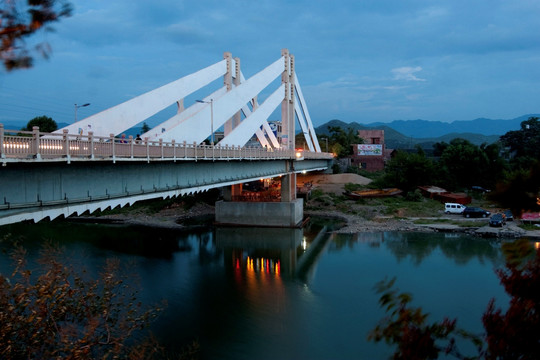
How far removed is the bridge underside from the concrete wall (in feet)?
39.3

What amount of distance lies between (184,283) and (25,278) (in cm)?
1027

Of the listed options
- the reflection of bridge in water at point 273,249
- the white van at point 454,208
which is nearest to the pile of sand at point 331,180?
the white van at point 454,208

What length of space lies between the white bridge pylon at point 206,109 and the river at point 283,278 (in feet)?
17.9

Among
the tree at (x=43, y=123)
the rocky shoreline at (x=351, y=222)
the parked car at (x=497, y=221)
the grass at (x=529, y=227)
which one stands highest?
the tree at (x=43, y=123)

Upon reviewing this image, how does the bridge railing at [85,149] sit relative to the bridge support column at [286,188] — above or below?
above

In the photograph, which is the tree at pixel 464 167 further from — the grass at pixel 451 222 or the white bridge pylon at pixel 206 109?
the white bridge pylon at pixel 206 109

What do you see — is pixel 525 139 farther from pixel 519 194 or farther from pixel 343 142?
pixel 519 194

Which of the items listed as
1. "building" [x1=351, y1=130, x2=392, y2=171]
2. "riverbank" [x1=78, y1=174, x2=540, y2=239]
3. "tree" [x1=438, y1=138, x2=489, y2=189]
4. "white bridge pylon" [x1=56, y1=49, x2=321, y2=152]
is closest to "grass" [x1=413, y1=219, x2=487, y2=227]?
"riverbank" [x1=78, y1=174, x2=540, y2=239]

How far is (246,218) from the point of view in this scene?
32.4 m

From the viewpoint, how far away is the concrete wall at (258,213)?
1259 inches

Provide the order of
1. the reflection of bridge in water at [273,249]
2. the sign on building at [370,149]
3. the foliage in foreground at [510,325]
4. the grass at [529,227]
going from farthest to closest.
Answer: the sign on building at [370,149]
the grass at [529,227]
the reflection of bridge in water at [273,249]
the foliage in foreground at [510,325]

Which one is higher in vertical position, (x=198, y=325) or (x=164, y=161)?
(x=164, y=161)

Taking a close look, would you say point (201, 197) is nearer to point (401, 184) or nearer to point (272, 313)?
point (401, 184)

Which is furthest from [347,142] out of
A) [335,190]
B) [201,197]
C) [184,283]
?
[184,283]
